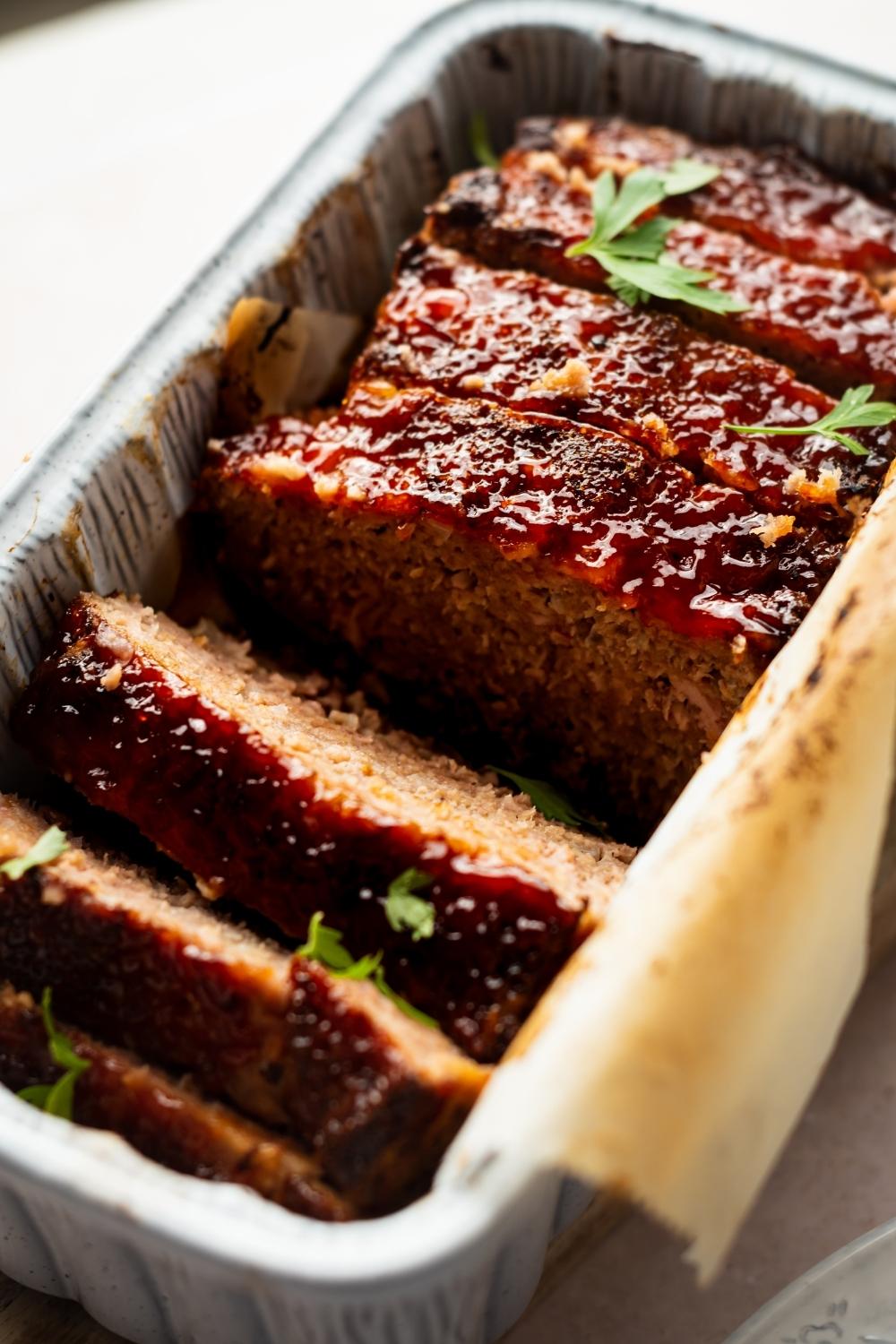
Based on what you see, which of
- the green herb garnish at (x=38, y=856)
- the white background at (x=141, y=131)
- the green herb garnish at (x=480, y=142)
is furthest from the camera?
the white background at (x=141, y=131)

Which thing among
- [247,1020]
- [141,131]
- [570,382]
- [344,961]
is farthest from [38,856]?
[141,131]

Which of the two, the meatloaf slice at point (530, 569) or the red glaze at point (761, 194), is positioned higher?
the red glaze at point (761, 194)

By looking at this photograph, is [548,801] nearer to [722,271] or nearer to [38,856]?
[38,856]

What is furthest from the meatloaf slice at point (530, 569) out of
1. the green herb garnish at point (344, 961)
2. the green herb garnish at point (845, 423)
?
the green herb garnish at point (344, 961)

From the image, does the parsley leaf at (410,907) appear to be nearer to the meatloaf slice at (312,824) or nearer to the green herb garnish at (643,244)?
the meatloaf slice at (312,824)

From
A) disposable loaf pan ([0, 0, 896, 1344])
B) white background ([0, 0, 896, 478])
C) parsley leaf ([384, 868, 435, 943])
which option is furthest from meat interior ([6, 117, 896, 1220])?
white background ([0, 0, 896, 478])
